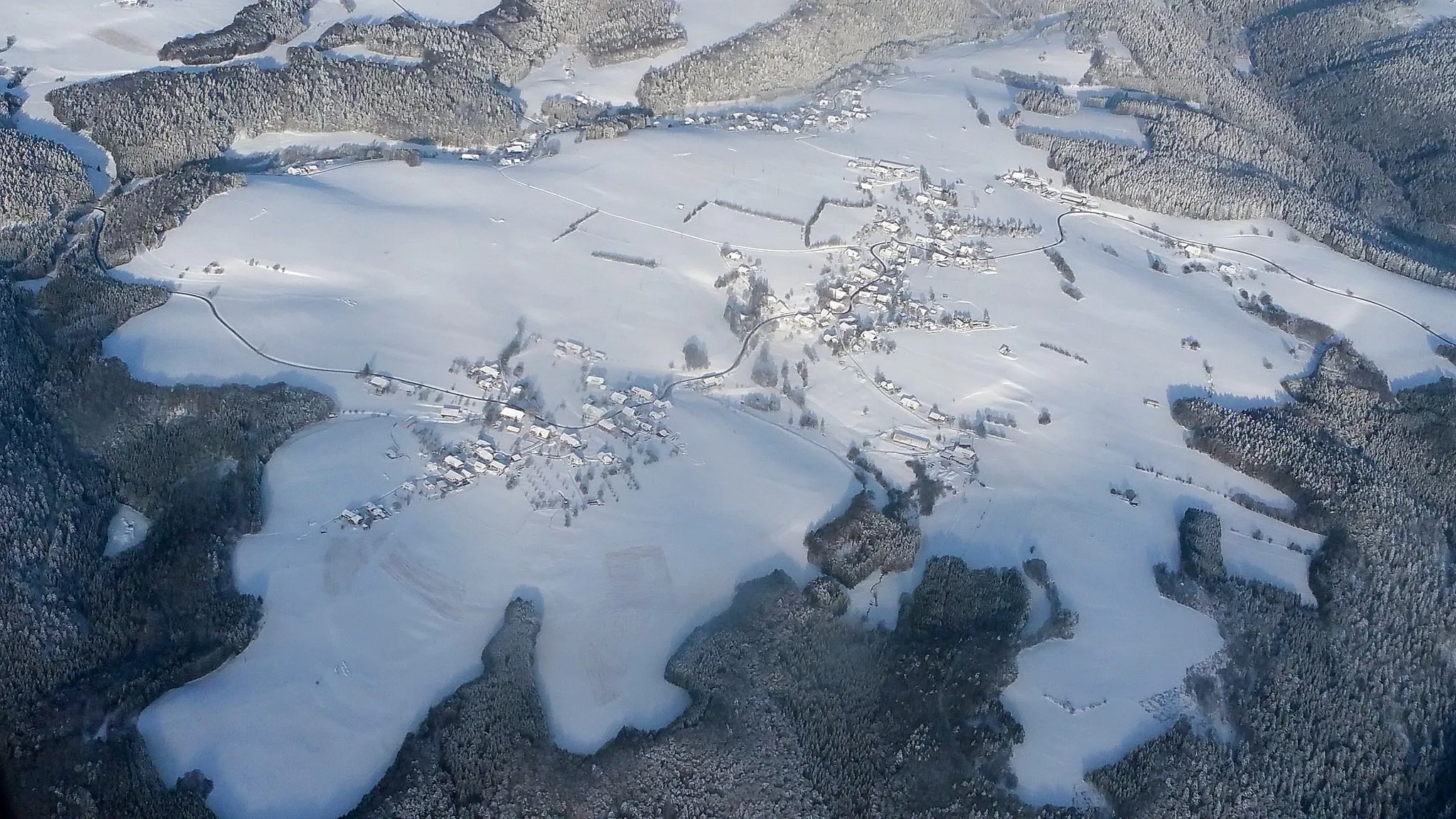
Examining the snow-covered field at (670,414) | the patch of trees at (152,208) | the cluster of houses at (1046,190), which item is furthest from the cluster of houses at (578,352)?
the cluster of houses at (1046,190)

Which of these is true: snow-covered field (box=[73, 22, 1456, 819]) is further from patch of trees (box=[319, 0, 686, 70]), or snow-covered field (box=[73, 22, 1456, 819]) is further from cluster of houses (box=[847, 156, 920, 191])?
patch of trees (box=[319, 0, 686, 70])

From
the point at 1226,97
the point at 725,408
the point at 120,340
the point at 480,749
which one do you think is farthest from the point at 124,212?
the point at 1226,97

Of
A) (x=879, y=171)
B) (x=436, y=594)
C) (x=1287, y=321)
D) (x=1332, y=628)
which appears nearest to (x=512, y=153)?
(x=879, y=171)

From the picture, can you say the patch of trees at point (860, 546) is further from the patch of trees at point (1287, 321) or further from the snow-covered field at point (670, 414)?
the patch of trees at point (1287, 321)

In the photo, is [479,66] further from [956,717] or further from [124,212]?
[956,717]

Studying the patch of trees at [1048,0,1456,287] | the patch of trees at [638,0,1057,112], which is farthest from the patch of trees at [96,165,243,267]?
the patch of trees at [1048,0,1456,287]

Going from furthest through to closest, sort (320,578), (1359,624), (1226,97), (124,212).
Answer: (1226,97) < (124,212) < (1359,624) < (320,578)
